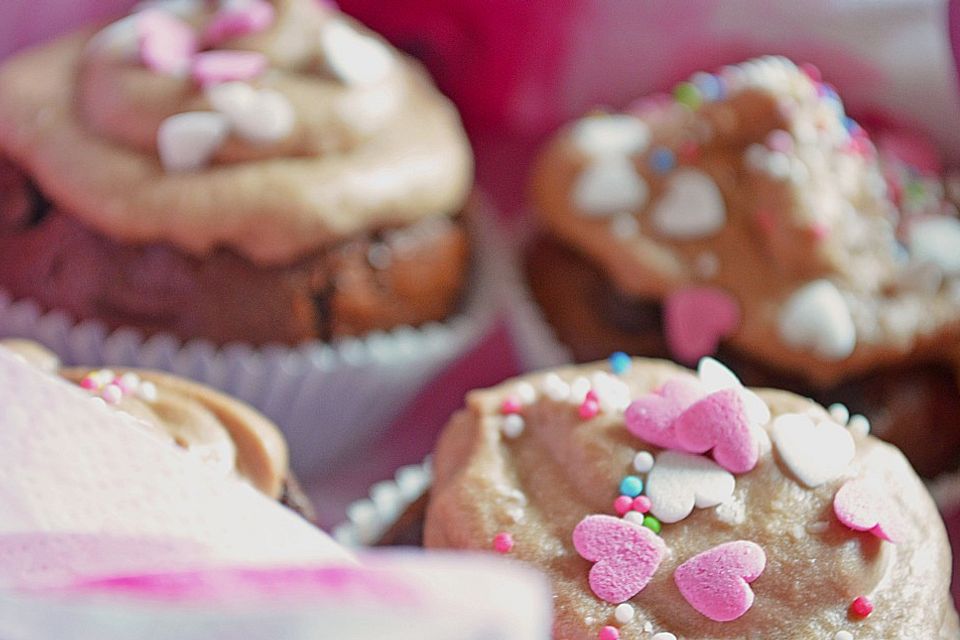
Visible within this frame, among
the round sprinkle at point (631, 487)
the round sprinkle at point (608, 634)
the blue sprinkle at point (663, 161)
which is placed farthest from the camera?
the blue sprinkle at point (663, 161)

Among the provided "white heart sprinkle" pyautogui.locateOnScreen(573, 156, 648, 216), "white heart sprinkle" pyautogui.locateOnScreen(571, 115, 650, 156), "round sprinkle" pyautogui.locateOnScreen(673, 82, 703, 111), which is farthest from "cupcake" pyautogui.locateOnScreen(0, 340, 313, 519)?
"round sprinkle" pyautogui.locateOnScreen(673, 82, 703, 111)

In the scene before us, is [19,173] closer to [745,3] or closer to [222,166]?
[222,166]

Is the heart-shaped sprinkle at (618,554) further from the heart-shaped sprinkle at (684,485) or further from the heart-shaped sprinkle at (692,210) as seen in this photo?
the heart-shaped sprinkle at (692,210)

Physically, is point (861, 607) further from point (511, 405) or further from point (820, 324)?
point (820, 324)

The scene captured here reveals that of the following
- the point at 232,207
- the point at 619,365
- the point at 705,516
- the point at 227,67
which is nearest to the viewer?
the point at 705,516

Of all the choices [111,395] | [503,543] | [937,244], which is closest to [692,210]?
[937,244]

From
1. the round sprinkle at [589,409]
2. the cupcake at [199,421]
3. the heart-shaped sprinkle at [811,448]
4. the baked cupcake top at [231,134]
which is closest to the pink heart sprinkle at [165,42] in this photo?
the baked cupcake top at [231,134]
